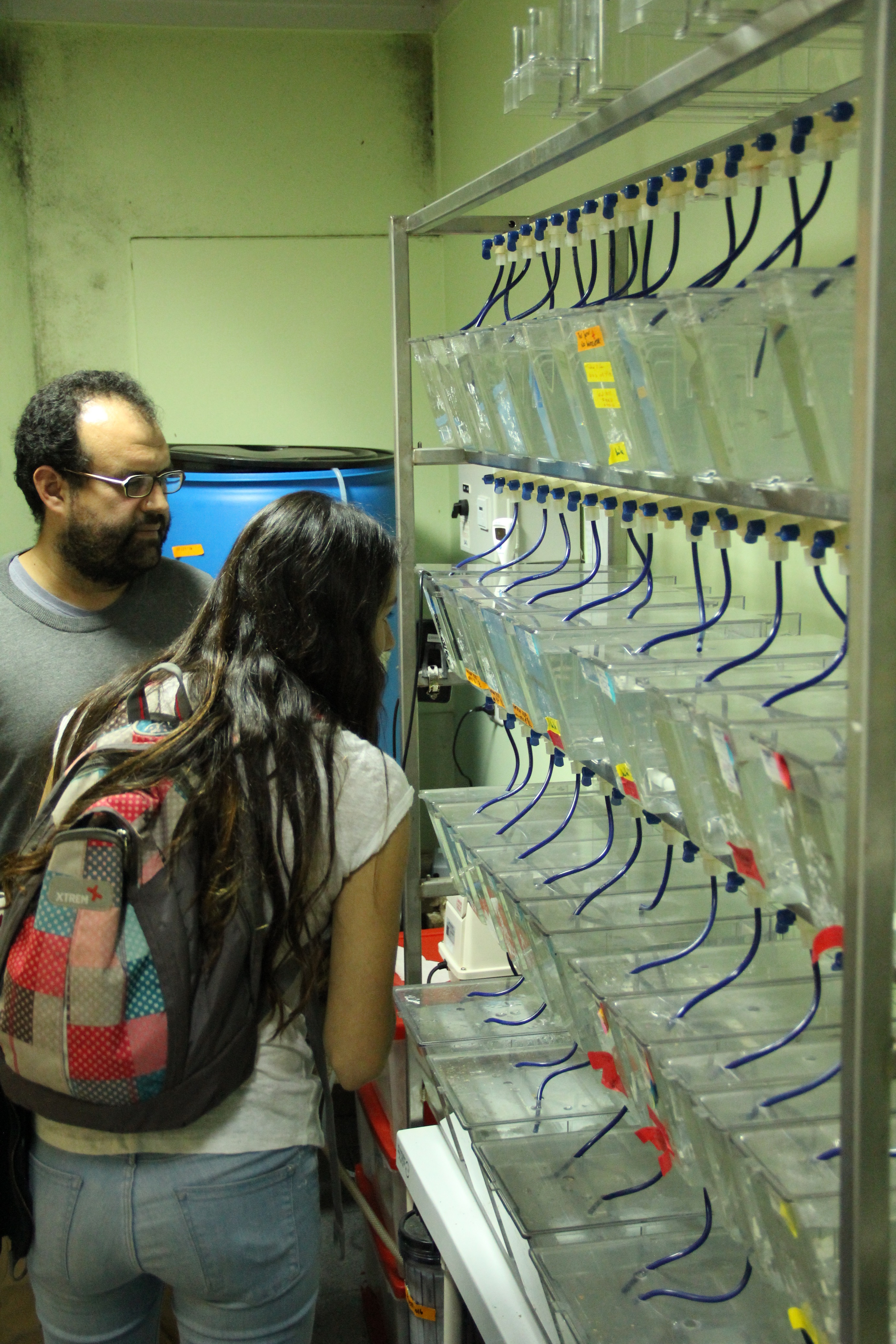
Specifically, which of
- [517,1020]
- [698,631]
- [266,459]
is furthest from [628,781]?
[266,459]

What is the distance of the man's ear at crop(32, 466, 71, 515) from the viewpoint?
2.05m

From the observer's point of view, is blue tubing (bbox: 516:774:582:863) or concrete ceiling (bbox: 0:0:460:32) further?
concrete ceiling (bbox: 0:0:460:32)

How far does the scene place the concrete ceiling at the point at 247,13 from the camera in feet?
10.6

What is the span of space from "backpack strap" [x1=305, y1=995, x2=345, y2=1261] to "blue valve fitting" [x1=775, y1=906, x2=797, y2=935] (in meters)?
0.54

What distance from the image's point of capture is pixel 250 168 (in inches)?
135

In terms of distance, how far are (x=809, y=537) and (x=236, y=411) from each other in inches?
108

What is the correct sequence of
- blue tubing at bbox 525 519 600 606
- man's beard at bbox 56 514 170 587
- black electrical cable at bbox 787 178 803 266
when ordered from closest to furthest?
black electrical cable at bbox 787 178 803 266, blue tubing at bbox 525 519 600 606, man's beard at bbox 56 514 170 587

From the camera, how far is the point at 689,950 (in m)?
1.31

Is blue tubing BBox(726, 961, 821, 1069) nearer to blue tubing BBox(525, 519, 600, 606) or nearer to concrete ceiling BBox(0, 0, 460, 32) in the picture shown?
blue tubing BBox(525, 519, 600, 606)

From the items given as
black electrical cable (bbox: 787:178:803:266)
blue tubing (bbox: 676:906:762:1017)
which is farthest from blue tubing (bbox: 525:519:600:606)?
black electrical cable (bbox: 787:178:803:266)

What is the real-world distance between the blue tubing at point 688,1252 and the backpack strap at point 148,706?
812 mm

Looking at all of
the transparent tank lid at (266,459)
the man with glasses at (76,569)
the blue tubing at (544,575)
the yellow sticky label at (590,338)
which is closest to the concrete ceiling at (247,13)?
the transparent tank lid at (266,459)

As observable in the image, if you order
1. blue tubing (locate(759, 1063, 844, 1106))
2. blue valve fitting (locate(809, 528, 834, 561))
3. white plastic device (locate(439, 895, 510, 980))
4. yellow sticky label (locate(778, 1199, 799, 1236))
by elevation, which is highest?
blue valve fitting (locate(809, 528, 834, 561))

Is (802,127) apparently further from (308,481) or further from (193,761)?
(308,481)
